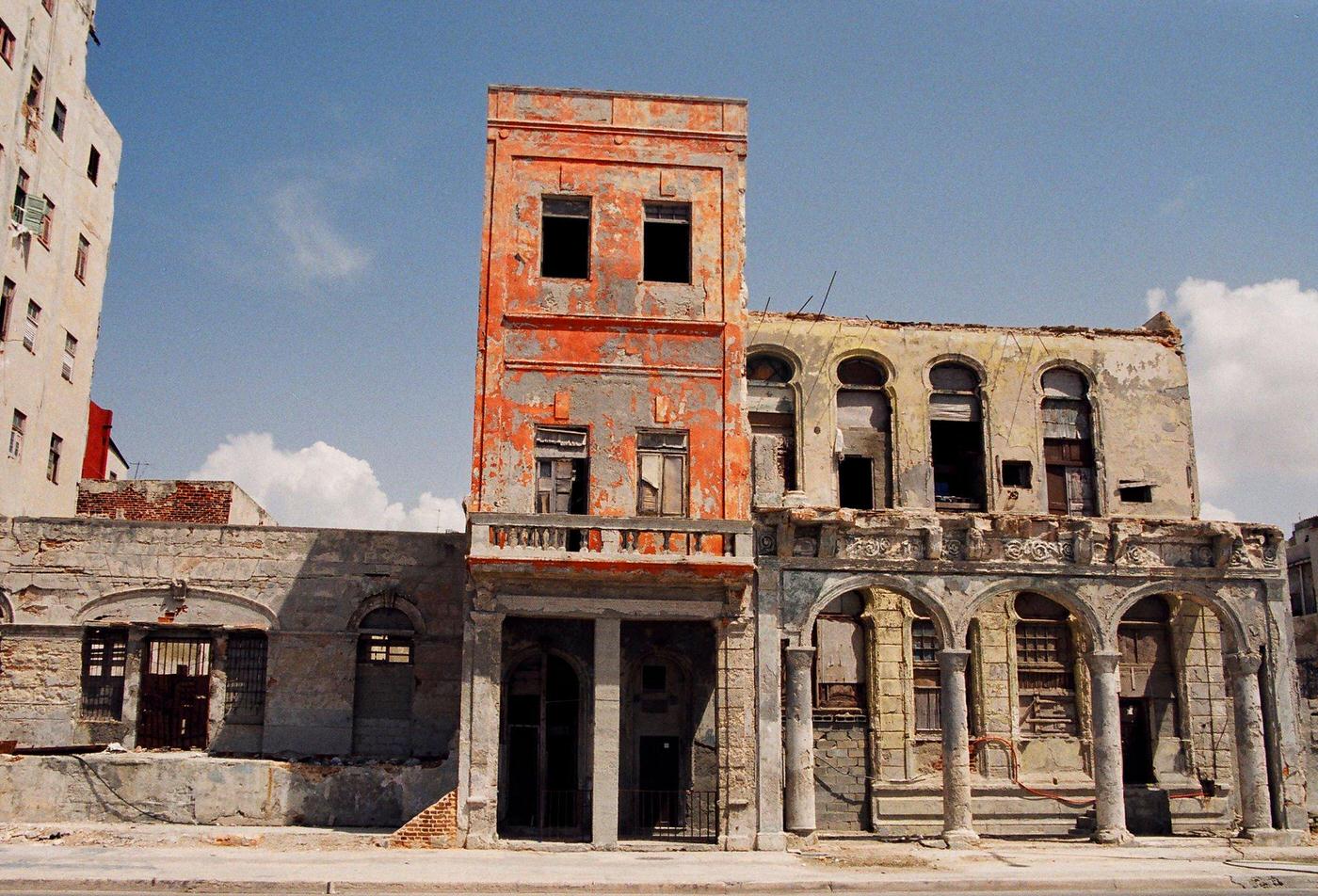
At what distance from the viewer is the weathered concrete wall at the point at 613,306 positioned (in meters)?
22.9

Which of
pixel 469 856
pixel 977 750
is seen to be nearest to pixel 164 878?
pixel 469 856

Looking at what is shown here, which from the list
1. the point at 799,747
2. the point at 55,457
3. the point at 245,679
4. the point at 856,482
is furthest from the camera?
the point at 55,457

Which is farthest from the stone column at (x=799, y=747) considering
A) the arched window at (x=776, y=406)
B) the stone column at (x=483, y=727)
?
the arched window at (x=776, y=406)

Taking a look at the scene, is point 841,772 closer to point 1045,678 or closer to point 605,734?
point 1045,678

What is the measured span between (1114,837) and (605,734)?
32.4ft

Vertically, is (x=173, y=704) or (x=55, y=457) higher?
(x=55, y=457)

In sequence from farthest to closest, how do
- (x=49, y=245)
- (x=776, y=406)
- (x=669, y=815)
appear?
(x=49, y=245)
(x=776, y=406)
(x=669, y=815)

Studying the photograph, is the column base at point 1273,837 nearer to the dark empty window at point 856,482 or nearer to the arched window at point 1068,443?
the arched window at point 1068,443

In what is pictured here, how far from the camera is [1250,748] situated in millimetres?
23672

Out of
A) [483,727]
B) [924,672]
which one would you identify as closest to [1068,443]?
[924,672]

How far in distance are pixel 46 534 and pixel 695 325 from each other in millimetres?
13852

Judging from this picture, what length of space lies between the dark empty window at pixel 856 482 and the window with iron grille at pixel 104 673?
1614 centimetres

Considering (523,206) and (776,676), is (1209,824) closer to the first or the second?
(776,676)

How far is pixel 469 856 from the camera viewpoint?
65.9 feet
